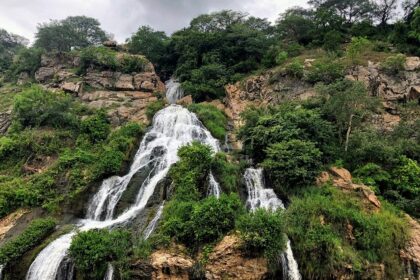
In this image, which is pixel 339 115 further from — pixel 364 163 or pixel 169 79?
pixel 169 79

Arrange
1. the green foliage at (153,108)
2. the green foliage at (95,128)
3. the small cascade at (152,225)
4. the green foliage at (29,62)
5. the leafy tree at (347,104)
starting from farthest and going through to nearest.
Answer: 1. the green foliage at (29,62)
2. the green foliage at (153,108)
3. the green foliage at (95,128)
4. the leafy tree at (347,104)
5. the small cascade at (152,225)

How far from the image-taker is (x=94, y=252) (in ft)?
43.0

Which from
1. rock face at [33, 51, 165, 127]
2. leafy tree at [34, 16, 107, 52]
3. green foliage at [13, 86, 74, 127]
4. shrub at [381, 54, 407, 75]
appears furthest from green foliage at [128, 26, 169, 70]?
shrub at [381, 54, 407, 75]

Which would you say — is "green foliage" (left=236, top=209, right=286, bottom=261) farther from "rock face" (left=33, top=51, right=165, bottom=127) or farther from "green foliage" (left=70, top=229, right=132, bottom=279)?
"rock face" (left=33, top=51, right=165, bottom=127)

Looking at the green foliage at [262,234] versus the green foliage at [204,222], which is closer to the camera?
the green foliage at [262,234]

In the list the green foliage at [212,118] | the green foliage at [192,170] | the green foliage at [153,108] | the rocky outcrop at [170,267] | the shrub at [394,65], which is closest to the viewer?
the rocky outcrop at [170,267]

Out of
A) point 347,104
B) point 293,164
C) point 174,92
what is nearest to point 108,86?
point 174,92

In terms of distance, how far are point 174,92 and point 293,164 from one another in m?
20.9

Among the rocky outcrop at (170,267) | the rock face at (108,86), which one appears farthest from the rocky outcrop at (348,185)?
the rock face at (108,86)

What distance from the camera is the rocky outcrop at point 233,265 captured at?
12.9 metres

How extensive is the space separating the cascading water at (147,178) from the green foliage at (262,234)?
665cm

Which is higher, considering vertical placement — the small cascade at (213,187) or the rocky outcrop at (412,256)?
the small cascade at (213,187)

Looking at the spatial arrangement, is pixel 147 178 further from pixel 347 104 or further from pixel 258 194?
pixel 347 104

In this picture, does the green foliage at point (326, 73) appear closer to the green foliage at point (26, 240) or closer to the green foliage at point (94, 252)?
the green foliage at point (94, 252)
